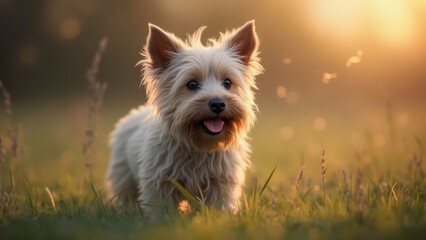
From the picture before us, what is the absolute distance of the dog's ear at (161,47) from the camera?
17.1 ft

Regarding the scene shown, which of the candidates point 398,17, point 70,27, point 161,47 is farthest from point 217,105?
point 70,27

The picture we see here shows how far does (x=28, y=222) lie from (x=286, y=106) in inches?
690

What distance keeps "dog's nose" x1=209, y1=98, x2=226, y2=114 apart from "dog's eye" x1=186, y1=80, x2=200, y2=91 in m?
0.44

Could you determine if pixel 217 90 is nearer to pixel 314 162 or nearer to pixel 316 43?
pixel 314 162

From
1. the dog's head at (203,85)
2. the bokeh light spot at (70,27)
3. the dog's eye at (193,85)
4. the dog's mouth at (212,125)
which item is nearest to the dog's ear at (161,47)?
the dog's head at (203,85)

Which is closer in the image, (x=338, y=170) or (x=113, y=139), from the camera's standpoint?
(x=113, y=139)

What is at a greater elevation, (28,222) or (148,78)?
(148,78)

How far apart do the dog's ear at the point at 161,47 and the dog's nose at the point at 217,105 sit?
0.89m

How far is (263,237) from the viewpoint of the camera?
340 cm

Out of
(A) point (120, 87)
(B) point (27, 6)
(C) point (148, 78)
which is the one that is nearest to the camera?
(C) point (148, 78)

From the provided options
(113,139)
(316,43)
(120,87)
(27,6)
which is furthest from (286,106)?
(113,139)

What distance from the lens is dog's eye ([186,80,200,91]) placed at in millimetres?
5148

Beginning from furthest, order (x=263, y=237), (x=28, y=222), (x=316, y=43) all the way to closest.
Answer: (x=316, y=43)
(x=28, y=222)
(x=263, y=237)

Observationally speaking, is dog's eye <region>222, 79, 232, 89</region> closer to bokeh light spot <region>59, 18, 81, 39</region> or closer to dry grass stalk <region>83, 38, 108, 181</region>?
dry grass stalk <region>83, 38, 108, 181</region>
